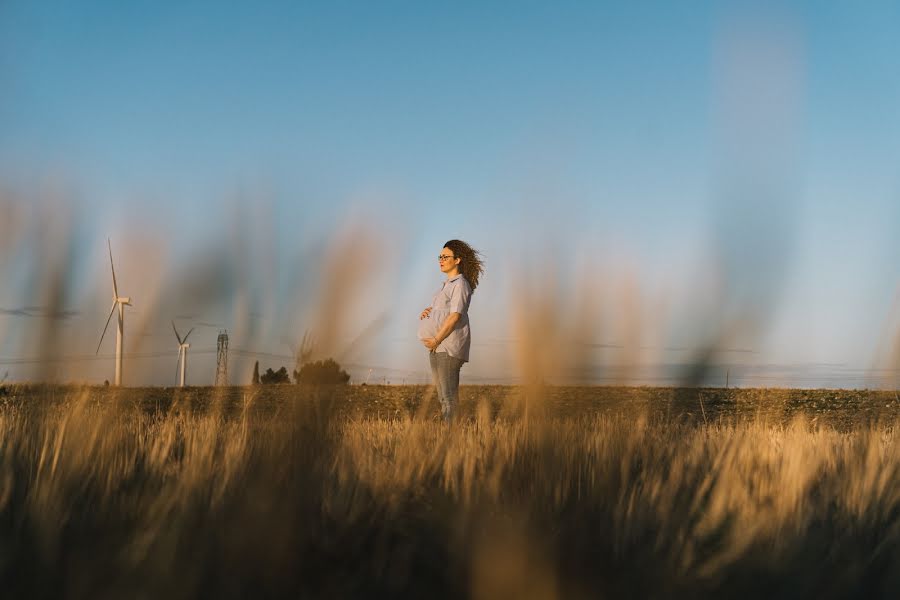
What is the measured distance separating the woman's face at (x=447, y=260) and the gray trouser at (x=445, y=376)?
85cm

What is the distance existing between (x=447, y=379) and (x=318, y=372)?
4.52 m

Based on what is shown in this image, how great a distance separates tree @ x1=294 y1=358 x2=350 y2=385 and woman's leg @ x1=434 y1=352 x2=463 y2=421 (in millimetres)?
4336

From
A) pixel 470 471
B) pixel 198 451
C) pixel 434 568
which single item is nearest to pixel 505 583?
pixel 434 568

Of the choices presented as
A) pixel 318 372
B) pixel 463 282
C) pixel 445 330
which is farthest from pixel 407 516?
pixel 463 282

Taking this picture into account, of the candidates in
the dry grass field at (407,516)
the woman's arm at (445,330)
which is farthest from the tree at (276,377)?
the woman's arm at (445,330)

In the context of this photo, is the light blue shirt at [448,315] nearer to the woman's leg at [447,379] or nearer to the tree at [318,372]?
the woman's leg at [447,379]

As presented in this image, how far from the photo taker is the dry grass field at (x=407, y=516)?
7.84 ft

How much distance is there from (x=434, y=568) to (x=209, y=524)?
0.74 metres

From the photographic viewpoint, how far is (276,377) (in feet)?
11.3

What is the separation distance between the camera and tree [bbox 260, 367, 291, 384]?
3.23 m

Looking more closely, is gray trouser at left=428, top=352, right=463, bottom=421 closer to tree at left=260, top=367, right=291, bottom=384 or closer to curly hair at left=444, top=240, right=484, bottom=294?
curly hair at left=444, top=240, right=484, bottom=294

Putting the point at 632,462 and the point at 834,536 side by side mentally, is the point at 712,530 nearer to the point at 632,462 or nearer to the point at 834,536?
the point at 834,536

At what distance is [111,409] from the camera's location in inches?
A: 158

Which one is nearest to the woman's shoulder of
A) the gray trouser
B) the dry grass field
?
the gray trouser
